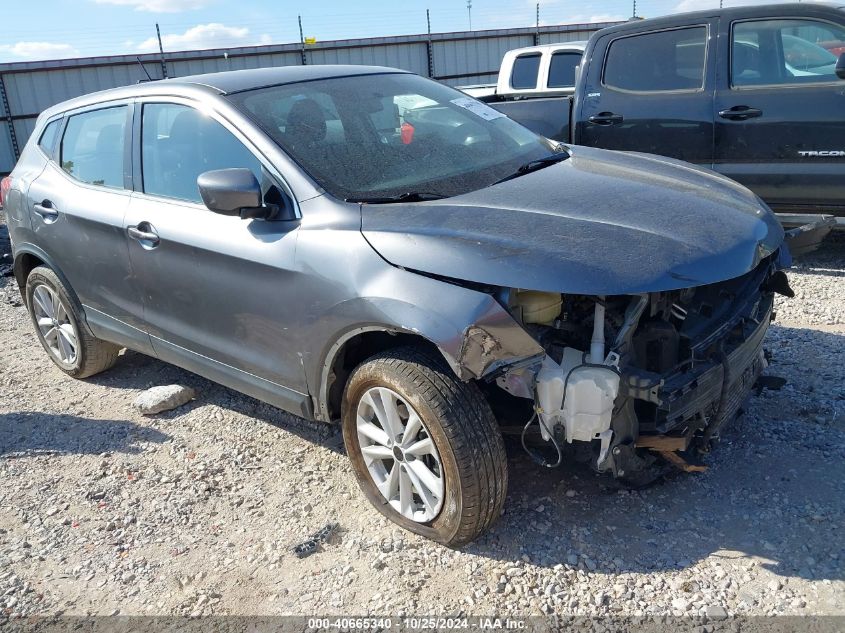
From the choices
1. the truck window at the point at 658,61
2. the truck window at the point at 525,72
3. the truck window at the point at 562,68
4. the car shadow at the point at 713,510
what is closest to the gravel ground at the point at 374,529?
the car shadow at the point at 713,510

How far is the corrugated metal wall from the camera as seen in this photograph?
15.0 metres

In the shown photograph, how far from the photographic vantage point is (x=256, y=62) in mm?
17172

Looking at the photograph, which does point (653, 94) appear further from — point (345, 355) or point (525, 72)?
point (345, 355)

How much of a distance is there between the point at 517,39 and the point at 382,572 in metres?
18.7

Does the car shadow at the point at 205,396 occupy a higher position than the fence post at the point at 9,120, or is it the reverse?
the fence post at the point at 9,120

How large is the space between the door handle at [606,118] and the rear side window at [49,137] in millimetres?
4131

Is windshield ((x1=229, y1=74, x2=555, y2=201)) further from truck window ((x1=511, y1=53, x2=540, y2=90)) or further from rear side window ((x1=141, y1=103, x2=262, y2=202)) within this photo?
truck window ((x1=511, y1=53, x2=540, y2=90))

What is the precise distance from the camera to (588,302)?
2.92m

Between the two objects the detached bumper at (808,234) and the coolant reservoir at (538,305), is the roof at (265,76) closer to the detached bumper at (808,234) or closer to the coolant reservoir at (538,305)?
the coolant reservoir at (538,305)

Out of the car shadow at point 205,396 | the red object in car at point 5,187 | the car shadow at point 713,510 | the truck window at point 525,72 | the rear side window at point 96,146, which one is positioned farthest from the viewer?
the truck window at point 525,72

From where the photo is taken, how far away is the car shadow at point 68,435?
13.6 ft

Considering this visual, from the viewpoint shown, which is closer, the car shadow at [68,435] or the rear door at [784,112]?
the car shadow at [68,435]

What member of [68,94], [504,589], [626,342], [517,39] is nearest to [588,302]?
[626,342]

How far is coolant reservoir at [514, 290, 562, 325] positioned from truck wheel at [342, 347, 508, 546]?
34cm
